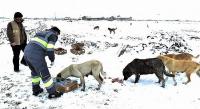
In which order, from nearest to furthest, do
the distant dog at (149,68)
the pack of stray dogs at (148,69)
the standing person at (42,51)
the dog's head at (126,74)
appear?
the standing person at (42,51)
the pack of stray dogs at (148,69)
the distant dog at (149,68)
the dog's head at (126,74)

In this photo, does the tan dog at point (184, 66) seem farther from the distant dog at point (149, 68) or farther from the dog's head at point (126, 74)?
the dog's head at point (126, 74)

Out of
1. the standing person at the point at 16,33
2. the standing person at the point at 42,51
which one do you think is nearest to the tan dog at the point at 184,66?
the standing person at the point at 42,51

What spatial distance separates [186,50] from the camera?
17.9 metres

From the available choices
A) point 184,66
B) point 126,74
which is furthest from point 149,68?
point 184,66

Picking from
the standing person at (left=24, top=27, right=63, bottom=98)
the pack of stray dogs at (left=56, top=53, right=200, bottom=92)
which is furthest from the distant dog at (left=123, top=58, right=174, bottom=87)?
the standing person at (left=24, top=27, right=63, bottom=98)

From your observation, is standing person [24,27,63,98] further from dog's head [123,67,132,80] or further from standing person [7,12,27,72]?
dog's head [123,67,132,80]

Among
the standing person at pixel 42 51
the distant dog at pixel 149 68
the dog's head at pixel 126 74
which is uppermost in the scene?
the standing person at pixel 42 51

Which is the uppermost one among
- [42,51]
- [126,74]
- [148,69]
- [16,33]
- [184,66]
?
[16,33]

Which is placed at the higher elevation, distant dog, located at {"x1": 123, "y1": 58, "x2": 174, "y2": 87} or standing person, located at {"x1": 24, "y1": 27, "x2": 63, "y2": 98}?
standing person, located at {"x1": 24, "y1": 27, "x2": 63, "y2": 98}

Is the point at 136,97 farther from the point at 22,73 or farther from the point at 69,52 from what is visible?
the point at 69,52

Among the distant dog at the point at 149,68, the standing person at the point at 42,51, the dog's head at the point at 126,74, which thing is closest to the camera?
the standing person at the point at 42,51

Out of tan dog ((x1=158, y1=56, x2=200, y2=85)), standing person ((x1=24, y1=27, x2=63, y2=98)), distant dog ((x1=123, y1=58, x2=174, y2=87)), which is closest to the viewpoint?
standing person ((x1=24, y1=27, x2=63, y2=98))

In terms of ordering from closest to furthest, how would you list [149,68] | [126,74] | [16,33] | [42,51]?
[42,51]
[149,68]
[126,74]
[16,33]

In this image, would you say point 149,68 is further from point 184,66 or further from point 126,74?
point 184,66
